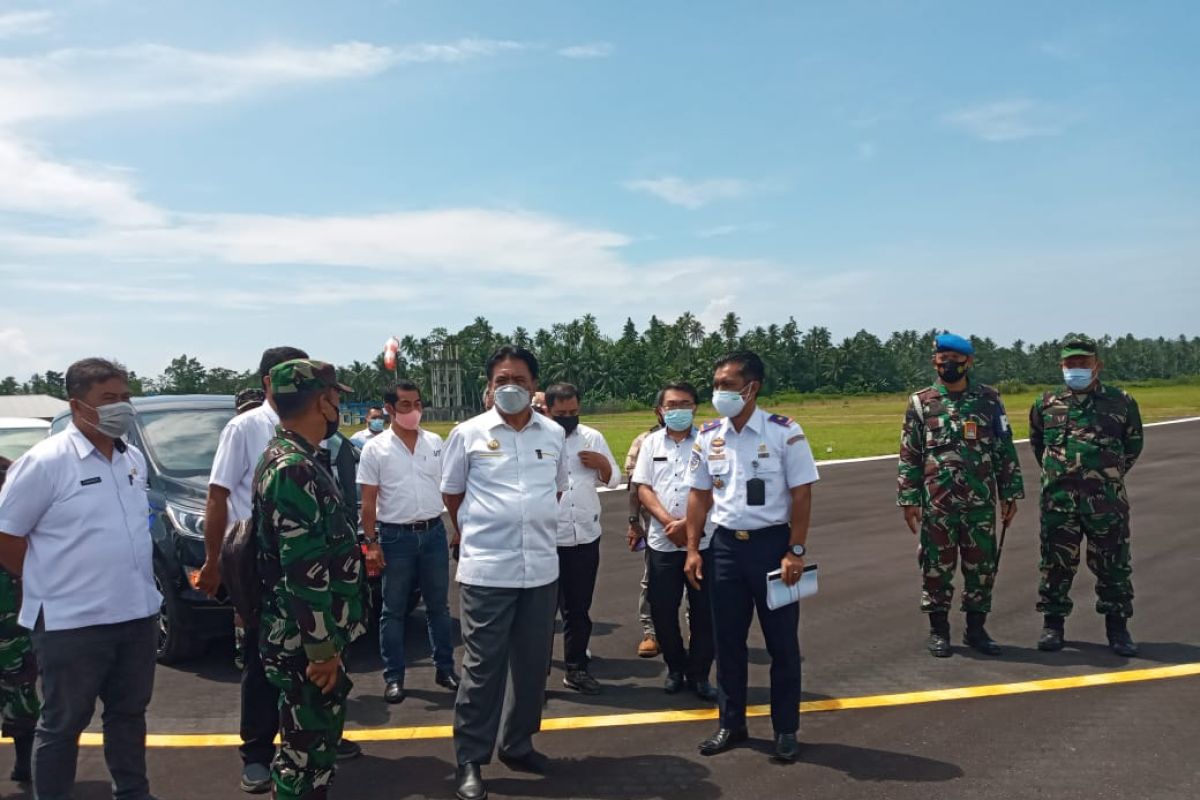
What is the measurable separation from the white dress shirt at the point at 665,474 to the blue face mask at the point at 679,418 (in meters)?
0.10

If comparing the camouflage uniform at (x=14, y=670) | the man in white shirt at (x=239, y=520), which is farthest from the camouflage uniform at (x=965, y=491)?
the camouflage uniform at (x=14, y=670)

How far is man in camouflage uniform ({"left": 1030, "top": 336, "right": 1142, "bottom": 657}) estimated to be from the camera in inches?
228

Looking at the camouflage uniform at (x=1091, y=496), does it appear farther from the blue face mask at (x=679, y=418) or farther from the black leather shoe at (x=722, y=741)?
the black leather shoe at (x=722, y=741)

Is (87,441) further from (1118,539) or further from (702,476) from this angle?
(1118,539)

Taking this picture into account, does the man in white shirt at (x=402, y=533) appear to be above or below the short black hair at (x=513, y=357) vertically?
below

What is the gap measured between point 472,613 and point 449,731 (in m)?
1.07

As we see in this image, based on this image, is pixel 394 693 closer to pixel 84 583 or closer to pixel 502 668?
pixel 502 668

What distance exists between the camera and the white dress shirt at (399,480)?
530 centimetres

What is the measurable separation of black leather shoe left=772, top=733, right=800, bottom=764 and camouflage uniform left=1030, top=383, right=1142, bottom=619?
9.01ft

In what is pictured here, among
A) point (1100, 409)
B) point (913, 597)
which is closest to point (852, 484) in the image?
point (913, 597)

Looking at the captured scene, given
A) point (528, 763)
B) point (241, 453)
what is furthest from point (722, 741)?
point (241, 453)

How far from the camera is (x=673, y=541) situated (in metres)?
5.18

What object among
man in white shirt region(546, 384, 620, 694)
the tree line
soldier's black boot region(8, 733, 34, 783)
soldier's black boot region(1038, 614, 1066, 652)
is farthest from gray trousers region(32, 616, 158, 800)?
the tree line

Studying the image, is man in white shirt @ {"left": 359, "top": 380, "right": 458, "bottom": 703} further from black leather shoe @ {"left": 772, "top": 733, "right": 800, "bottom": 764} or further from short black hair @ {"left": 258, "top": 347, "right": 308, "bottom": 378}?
black leather shoe @ {"left": 772, "top": 733, "right": 800, "bottom": 764}
